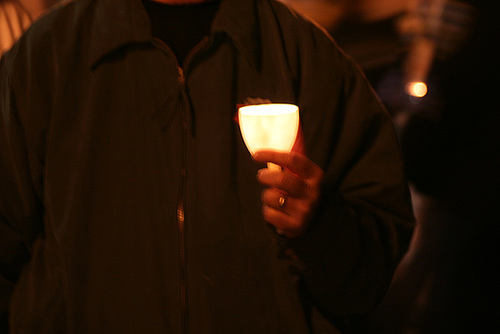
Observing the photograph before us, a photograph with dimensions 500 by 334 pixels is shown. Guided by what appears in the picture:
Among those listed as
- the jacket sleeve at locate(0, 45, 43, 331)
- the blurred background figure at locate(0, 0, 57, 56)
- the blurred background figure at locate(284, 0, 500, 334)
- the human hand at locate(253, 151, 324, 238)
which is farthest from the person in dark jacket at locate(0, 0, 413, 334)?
the blurred background figure at locate(284, 0, 500, 334)

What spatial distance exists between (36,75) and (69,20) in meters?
0.17

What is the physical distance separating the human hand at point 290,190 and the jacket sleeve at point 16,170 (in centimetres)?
61

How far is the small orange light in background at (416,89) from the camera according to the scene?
2131 millimetres

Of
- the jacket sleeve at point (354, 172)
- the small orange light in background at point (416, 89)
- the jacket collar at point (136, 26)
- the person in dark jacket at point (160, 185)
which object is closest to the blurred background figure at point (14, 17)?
the person in dark jacket at point (160, 185)

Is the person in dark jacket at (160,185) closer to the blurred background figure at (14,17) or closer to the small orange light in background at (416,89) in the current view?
the blurred background figure at (14,17)

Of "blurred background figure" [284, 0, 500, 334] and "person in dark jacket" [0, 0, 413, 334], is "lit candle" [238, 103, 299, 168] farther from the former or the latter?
"blurred background figure" [284, 0, 500, 334]

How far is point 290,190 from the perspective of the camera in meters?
0.95

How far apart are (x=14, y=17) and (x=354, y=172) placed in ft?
4.24

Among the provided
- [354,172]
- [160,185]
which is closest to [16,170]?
[160,185]

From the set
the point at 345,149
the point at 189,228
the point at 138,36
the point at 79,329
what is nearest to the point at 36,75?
the point at 138,36

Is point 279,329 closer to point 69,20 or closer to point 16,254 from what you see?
point 16,254

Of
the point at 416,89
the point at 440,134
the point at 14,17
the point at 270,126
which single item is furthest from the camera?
the point at 416,89

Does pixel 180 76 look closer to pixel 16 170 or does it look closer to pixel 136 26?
pixel 136 26

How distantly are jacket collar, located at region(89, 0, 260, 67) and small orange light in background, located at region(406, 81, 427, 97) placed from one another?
3.83ft
